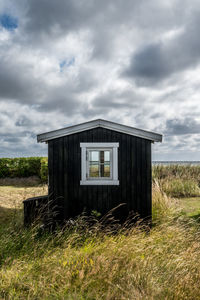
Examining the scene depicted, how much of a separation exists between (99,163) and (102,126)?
1025 mm

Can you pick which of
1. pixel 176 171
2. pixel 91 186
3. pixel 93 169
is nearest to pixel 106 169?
pixel 93 169

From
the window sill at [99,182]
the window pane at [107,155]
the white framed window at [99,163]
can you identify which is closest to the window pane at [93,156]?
the white framed window at [99,163]

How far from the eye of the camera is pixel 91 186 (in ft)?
21.5

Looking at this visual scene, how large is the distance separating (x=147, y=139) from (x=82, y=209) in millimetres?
2624

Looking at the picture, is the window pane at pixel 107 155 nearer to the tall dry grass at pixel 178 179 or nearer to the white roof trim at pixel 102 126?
the white roof trim at pixel 102 126

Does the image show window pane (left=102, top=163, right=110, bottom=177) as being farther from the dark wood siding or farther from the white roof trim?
the white roof trim

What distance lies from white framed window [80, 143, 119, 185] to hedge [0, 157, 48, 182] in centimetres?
1093

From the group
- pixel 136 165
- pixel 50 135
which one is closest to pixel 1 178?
pixel 50 135

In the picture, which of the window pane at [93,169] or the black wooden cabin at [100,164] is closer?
the black wooden cabin at [100,164]

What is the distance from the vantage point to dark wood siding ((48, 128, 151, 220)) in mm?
6527

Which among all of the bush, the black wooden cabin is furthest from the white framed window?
the bush

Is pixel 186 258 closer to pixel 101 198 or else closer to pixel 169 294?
pixel 169 294

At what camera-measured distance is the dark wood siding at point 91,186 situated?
21.4ft

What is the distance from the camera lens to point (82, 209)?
6.59m
